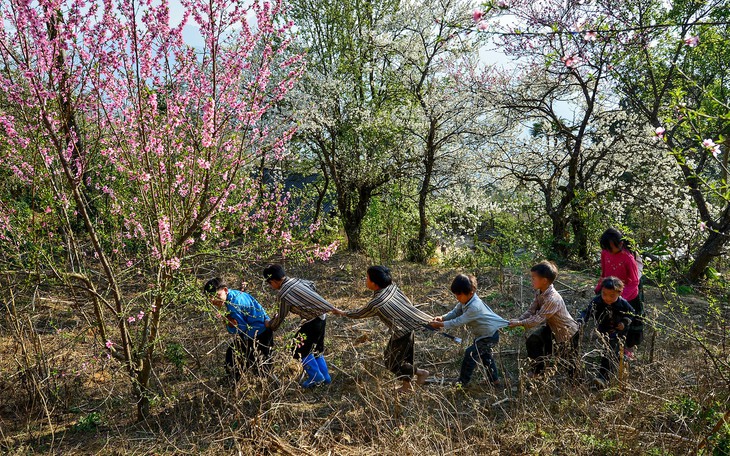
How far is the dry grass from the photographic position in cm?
340

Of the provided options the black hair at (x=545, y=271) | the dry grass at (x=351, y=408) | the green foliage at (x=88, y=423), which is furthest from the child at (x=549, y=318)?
the green foliage at (x=88, y=423)

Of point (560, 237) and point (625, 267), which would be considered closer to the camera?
point (625, 267)

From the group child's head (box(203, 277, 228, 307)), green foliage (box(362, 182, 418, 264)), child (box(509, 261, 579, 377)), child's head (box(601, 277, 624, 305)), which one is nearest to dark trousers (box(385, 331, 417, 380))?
child (box(509, 261, 579, 377))

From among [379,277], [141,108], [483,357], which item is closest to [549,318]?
[483,357]

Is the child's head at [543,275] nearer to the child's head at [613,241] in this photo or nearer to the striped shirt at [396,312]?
the child's head at [613,241]

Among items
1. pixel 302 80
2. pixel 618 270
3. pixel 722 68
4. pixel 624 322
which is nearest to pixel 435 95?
pixel 302 80

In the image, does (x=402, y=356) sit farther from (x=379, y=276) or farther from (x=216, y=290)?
(x=216, y=290)

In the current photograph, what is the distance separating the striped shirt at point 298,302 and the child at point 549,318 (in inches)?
65.8

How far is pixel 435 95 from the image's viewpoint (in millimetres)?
9766

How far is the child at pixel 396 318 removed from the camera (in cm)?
430

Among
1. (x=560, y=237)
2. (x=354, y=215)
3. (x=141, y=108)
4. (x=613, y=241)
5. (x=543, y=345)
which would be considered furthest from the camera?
(x=354, y=215)

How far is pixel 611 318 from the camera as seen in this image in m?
4.19

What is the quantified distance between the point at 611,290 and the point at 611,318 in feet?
0.82

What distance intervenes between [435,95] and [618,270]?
232 inches
